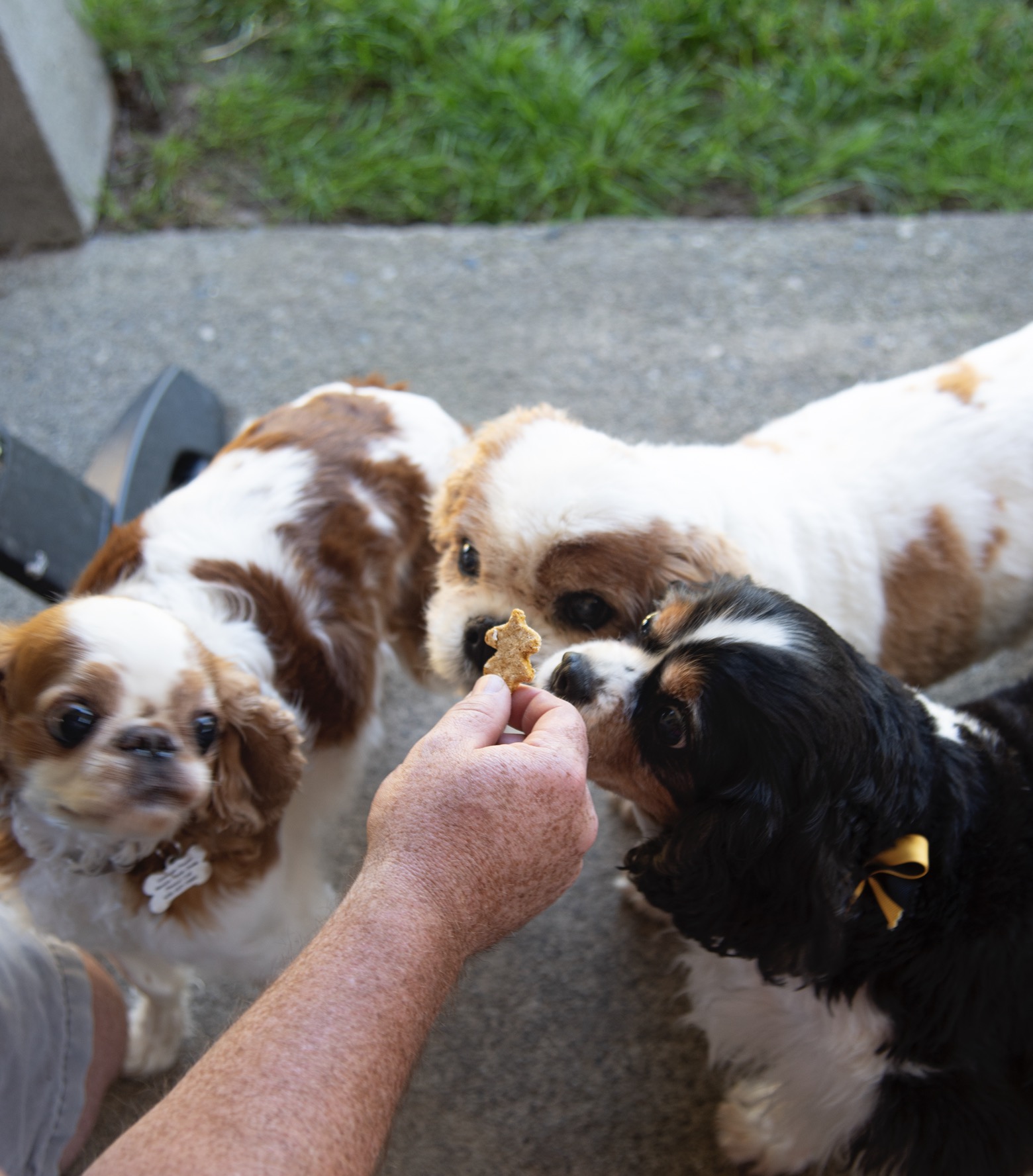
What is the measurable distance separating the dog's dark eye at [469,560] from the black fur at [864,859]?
1.74 feet

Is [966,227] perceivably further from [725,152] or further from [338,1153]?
[338,1153]

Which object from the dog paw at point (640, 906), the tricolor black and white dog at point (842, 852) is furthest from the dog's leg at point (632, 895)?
the tricolor black and white dog at point (842, 852)

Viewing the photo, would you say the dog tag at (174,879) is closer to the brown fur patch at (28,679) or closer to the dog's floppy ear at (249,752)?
the dog's floppy ear at (249,752)

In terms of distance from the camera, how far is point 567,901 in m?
2.64

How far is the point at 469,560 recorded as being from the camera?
2166mm

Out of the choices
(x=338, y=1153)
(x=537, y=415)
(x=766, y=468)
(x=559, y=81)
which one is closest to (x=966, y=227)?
(x=559, y=81)

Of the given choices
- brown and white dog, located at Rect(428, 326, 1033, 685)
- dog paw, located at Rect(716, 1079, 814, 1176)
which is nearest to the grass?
brown and white dog, located at Rect(428, 326, 1033, 685)

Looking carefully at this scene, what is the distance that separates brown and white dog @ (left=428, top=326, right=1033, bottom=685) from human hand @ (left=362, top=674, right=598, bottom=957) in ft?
1.91

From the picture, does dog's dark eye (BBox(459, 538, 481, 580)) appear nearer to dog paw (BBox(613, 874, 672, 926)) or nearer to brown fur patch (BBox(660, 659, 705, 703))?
brown fur patch (BBox(660, 659, 705, 703))

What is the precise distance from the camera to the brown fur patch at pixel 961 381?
2.44 meters

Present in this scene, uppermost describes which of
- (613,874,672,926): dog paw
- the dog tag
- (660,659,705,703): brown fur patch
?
(660,659,705,703): brown fur patch

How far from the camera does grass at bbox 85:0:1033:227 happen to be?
4.12 meters

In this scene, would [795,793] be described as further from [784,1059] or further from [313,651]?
[313,651]

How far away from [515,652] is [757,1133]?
1.35 metres
